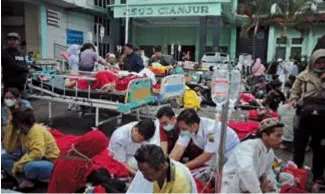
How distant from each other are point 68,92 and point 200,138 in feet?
10.3

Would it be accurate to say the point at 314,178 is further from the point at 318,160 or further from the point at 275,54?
the point at 275,54

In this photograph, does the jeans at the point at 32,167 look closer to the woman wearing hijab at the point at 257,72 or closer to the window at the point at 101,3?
the woman wearing hijab at the point at 257,72

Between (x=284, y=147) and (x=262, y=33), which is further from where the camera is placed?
(x=262, y=33)

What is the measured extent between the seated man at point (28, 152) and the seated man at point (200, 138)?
117 cm

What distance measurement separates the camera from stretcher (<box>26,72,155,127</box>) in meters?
5.14

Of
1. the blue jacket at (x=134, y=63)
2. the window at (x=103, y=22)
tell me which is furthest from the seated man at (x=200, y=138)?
the window at (x=103, y=22)

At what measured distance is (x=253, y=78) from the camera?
10852 mm

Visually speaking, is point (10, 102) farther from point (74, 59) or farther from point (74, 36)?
point (74, 36)

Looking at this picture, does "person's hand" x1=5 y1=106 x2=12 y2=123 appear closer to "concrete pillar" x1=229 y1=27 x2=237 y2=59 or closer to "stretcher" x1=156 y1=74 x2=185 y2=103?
"stretcher" x1=156 y1=74 x2=185 y2=103

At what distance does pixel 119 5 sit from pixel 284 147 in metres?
16.2

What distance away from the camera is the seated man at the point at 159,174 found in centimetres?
184

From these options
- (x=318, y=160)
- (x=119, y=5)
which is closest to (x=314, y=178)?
(x=318, y=160)

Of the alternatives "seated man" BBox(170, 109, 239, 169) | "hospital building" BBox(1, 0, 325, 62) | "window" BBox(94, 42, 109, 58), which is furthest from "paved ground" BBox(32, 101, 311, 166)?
"window" BBox(94, 42, 109, 58)

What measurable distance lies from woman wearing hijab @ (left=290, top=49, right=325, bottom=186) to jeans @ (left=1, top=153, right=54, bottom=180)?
237 centimetres
